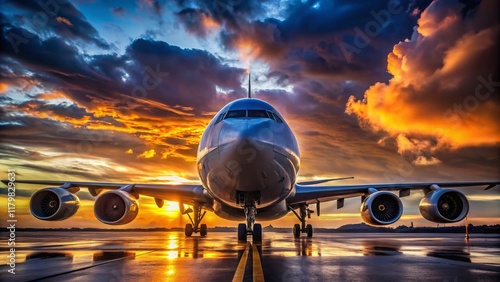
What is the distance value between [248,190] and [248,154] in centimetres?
177

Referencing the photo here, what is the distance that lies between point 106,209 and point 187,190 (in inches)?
125

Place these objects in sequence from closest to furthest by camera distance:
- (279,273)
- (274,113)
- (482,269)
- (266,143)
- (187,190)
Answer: (279,273) < (482,269) < (266,143) < (274,113) < (187,190)

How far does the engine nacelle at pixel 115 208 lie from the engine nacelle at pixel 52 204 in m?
1.63

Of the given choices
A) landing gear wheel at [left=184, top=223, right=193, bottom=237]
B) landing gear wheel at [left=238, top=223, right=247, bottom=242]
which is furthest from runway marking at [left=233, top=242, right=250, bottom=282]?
landing gear wheel at [left=184, top=223, right=193, bottom=237]

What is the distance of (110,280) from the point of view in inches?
194

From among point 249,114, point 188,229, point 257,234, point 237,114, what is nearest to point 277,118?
point 249,114

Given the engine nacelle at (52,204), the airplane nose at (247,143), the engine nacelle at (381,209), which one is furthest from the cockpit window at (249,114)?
the engine nacelle at (52,204)

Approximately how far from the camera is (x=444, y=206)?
1441cm

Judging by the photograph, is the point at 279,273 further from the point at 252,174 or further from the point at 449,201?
A: the point at 449,201

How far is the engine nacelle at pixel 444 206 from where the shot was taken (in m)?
13.9

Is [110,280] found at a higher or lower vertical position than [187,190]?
lower

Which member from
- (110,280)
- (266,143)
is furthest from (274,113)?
(110,280)

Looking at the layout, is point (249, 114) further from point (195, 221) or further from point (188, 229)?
point (188, 229)

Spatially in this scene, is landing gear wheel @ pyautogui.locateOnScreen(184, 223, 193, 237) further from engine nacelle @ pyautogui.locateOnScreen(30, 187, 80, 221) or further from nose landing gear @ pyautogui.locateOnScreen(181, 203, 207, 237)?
engine nacelle @ pyautogui.locateOnScreen(30, 187, 80, 221)
